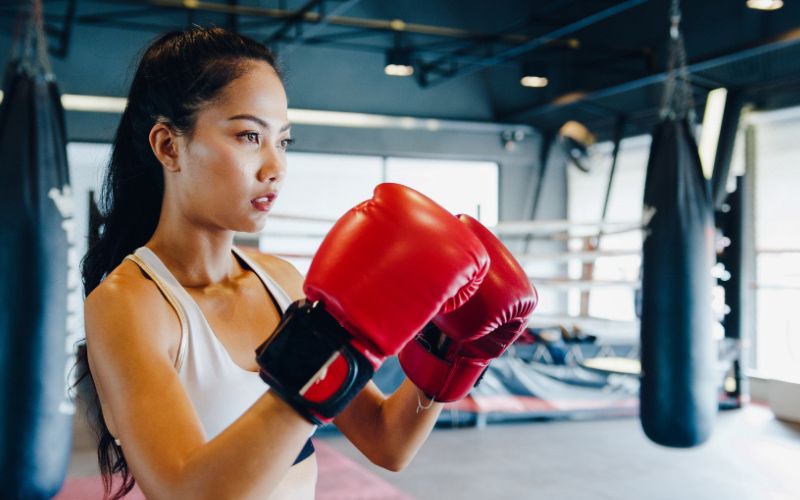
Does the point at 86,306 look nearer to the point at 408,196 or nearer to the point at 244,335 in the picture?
the point at 244,335

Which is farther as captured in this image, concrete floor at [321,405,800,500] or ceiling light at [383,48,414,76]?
ceiling light at [383,48,414,76]

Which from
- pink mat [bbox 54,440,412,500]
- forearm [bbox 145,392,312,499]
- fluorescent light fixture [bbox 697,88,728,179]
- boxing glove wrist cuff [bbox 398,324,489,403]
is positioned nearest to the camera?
forearm [bbox 145,392,312,499]

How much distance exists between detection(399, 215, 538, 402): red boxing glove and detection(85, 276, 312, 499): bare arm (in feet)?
1.20

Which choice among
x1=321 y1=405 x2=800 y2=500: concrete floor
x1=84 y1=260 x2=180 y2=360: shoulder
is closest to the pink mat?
x1=321 y1=405 x2=800 y2=500: concrete floor

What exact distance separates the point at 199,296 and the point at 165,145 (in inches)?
8.5

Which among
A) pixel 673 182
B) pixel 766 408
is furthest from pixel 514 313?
pixel 766 408

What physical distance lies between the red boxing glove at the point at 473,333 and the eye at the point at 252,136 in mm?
313

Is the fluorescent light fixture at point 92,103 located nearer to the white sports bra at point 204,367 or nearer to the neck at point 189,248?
the neck at point 189,248

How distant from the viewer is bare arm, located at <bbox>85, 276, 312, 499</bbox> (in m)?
0.76

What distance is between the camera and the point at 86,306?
928 mm

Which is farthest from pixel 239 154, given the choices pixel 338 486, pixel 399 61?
pixel 399 61

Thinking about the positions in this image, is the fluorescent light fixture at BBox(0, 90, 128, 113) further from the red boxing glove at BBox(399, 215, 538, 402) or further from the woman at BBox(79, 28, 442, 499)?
the red boxing glove at BBox(399, 215, 538, 402)

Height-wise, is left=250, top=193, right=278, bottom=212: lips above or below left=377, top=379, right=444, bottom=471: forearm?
above

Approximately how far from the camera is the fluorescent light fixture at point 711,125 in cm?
729
